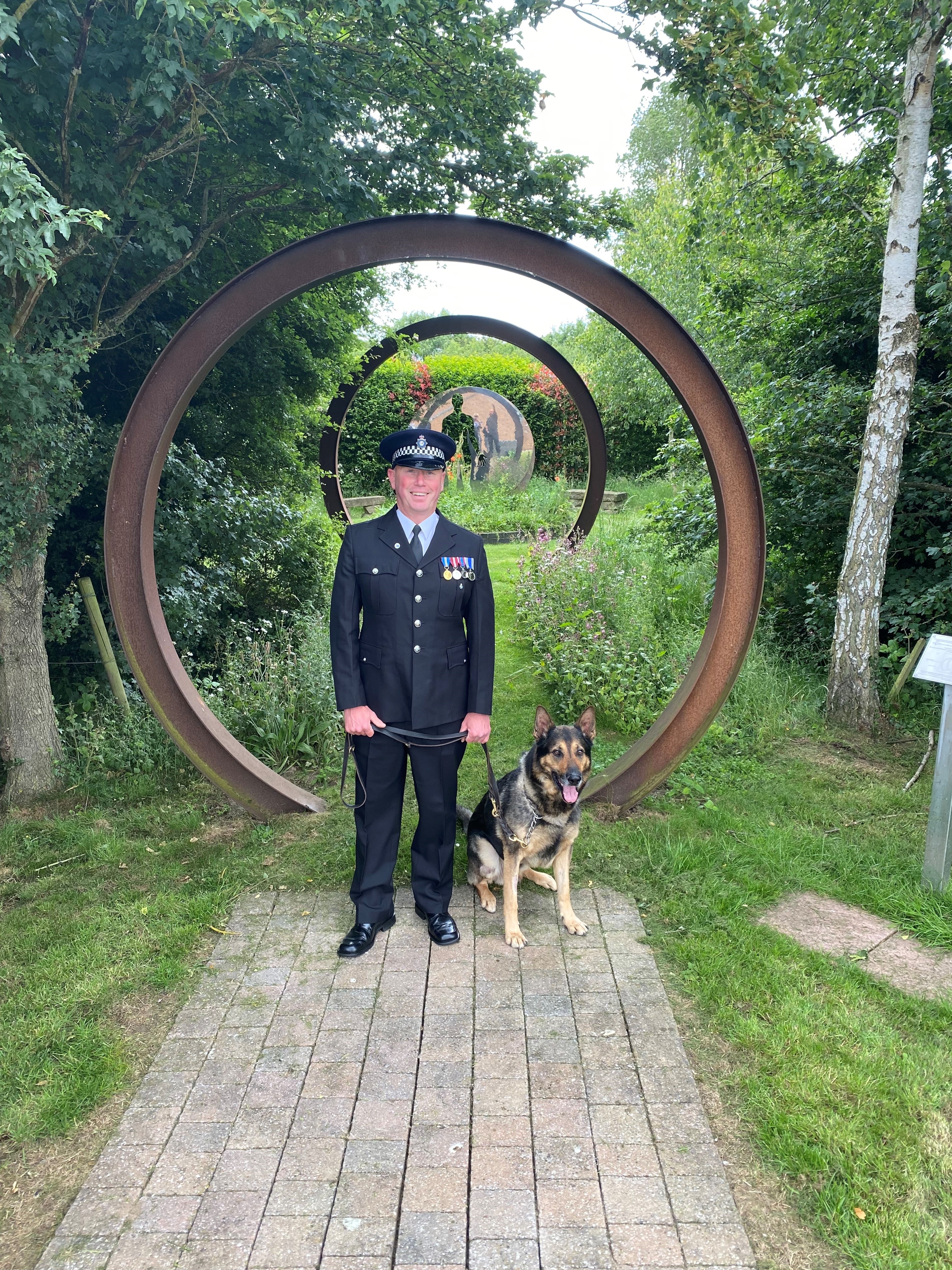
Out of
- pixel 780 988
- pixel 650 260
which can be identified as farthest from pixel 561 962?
pixel 650 260

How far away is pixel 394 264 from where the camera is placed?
3803 millimetres

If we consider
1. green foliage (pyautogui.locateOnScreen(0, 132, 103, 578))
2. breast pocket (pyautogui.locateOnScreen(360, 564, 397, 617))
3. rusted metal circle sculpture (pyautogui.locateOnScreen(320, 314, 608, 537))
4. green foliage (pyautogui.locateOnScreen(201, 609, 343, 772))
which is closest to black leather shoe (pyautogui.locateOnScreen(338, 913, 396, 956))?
breast pocket (pyautogui.locateOnScreen(360, 564, 397, 617))

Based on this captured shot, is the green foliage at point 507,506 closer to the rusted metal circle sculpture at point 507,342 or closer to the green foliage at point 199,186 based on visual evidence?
the rusted metal circle sculpture at point 507,342

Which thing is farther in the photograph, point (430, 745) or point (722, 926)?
point (722, 926)

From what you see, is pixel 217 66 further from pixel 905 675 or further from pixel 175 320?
pixel 905 675

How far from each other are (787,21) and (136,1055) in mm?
6680

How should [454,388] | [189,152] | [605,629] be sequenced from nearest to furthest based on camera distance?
[189,152]
[605,629]
[454,388]

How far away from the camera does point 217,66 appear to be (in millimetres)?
4164

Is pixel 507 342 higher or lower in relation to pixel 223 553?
higher

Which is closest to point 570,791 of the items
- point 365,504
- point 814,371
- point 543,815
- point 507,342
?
point 543,815

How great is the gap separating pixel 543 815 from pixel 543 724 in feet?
1.24

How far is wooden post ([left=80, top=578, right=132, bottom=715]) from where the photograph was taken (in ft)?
17.4

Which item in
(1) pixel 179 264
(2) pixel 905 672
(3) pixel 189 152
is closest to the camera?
(1) pixel 179 264

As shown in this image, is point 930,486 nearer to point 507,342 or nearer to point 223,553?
point 507,342
